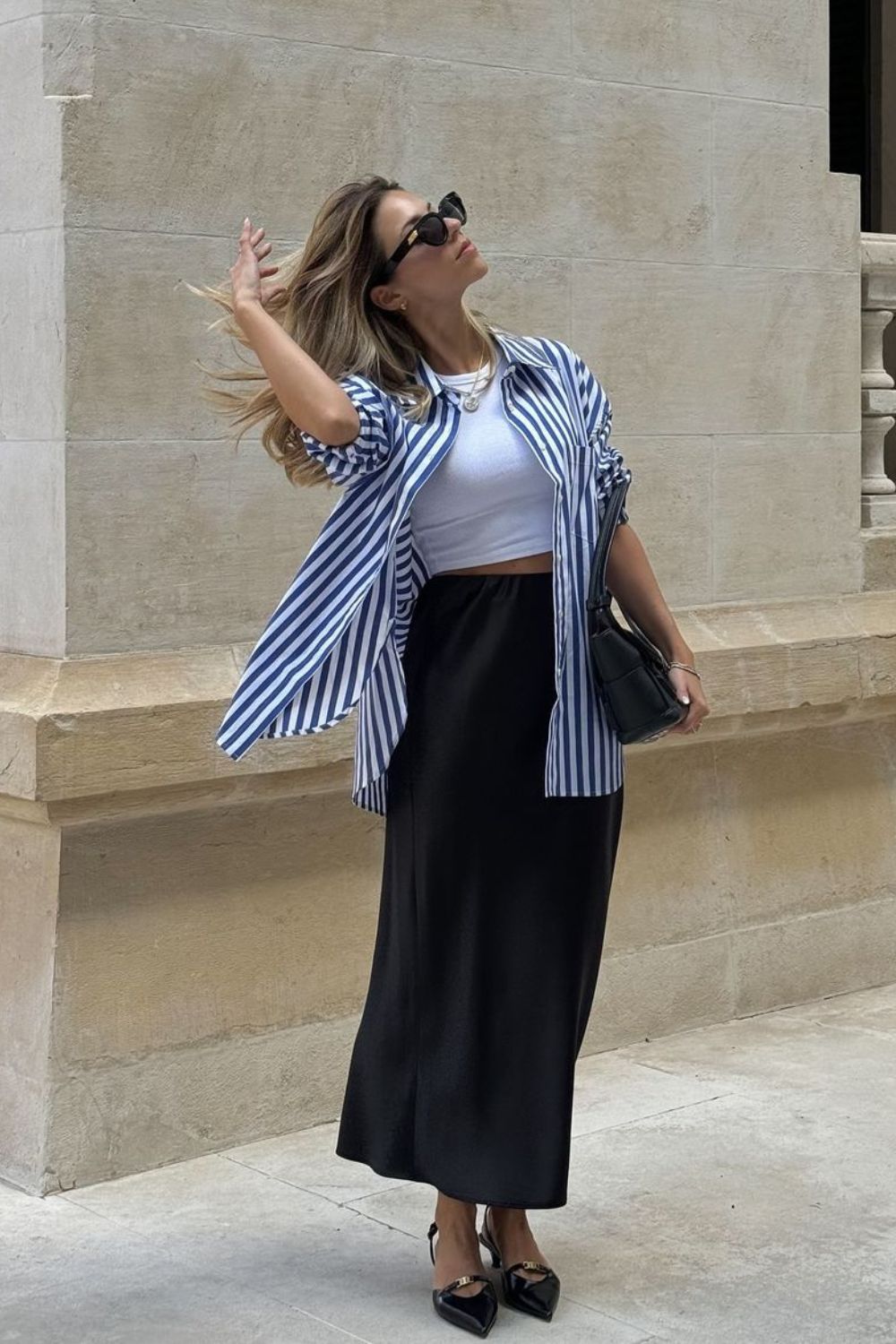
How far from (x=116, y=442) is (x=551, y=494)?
123 centimetres

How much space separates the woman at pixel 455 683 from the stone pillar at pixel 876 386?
103 inches

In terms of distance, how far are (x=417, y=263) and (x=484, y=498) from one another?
44 centimetres

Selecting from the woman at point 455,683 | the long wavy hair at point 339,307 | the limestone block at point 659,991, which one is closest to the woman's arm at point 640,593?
the woman at point 455,683

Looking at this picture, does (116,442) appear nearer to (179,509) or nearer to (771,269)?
(179,509)

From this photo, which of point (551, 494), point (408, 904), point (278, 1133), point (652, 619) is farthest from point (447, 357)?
point (278, 1133)

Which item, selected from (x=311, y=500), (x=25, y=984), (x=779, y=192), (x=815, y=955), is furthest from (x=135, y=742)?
(x=779, y=192)

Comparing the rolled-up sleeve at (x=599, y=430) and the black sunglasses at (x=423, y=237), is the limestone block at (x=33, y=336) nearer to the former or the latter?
the black sunglasses at (x=423, y=237)

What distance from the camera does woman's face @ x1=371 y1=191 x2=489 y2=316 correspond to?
3.77 m

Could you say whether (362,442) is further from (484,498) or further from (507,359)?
(507,359)

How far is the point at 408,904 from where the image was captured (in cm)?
394

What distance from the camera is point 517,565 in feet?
12.7

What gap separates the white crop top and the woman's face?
169 millimetres

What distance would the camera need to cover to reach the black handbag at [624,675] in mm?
3762

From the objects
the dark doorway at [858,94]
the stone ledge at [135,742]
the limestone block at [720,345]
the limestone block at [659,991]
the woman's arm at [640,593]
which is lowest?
the limestone block at [659,991]
